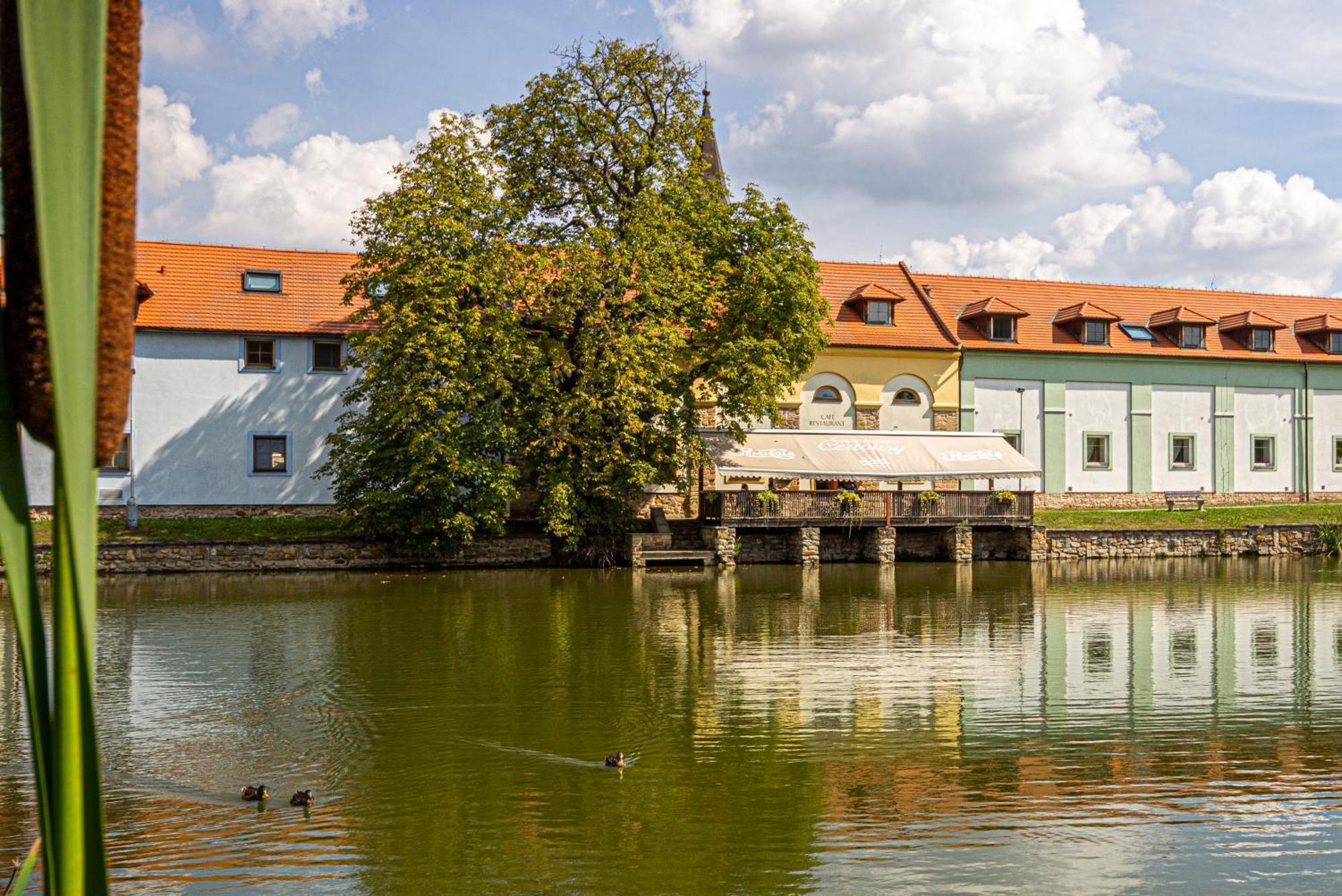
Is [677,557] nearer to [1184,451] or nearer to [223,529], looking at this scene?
[223,529]

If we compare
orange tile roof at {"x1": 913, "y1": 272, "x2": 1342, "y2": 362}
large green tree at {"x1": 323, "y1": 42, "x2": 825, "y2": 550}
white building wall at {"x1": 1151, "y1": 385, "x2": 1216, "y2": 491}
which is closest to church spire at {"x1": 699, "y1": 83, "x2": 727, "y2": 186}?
large green tree at {"x1": 323, "y1": 42, "x2": 825, "y2": 550}

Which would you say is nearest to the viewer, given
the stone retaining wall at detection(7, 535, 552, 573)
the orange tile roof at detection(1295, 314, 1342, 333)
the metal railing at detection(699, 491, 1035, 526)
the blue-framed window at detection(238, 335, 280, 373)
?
the stone retaining wall at detection(7, 535, 552, 573)

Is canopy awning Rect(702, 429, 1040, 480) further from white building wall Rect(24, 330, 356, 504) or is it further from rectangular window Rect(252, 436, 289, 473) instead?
rectangular window Rect(252, 436, 289, 473)

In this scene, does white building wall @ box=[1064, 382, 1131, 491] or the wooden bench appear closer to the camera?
the wooden bench

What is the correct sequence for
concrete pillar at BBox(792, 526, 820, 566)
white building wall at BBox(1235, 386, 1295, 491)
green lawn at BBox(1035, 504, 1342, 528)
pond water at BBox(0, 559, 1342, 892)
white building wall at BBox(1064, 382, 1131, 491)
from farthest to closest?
white building wall at BBox(1235, 386, 1295, 491)
white building wall at BBox(1064, 382, 1131, 491)
green lawn at BBox(1035, 504, 1342, 528)
concrete pillar at BBox(792, 526, 820, 566)
pond water at BBox(0, 559, 1342, 892)

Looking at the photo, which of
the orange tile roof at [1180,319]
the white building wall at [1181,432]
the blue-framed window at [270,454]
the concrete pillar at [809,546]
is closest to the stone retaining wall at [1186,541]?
the white building wall at [1181,432]

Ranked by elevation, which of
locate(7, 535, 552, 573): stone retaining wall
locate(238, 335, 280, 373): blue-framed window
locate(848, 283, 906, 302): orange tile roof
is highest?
locate(848, 283, 906, 302): orange tile roof

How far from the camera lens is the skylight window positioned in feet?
138

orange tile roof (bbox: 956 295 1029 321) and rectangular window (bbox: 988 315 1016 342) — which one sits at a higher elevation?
orange tile roof (bbox: 956 295 1029 321)

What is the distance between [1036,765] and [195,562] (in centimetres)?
2252

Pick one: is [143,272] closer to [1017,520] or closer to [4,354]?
[1017,520]

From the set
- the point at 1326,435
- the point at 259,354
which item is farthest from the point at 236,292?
the point at 1326,435

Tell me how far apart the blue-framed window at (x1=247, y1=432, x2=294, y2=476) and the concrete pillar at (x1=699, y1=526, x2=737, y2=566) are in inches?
489

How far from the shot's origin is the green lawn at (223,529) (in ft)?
89.3
